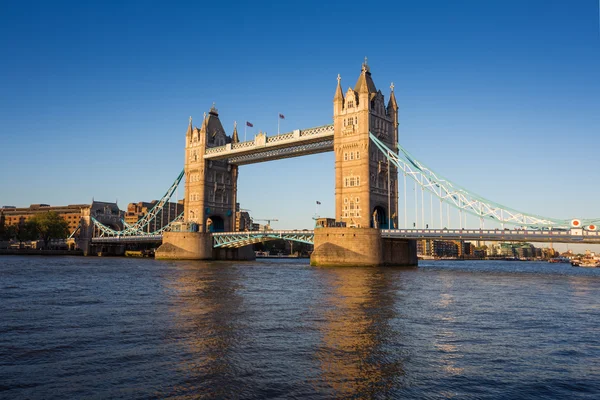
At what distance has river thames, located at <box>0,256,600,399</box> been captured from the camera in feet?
40.3

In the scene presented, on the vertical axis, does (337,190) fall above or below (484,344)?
above

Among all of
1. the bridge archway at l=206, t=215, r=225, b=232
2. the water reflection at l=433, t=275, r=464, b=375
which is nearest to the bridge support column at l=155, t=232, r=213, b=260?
the bridge archway at l=206, t=215, r=225, b=232

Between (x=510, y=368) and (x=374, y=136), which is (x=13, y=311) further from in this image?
(x=374, y=136)

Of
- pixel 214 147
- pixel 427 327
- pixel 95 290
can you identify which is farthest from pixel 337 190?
pixel 427 327

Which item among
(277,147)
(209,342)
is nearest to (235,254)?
(277,147)

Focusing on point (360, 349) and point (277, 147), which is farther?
point (277, 147)

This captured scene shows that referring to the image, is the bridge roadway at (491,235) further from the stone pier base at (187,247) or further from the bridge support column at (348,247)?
the stone pier base at (187,247)

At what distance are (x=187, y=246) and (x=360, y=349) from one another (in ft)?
263

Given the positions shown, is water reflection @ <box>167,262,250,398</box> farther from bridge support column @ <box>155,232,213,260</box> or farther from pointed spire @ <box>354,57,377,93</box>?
bridge support column @ <box>155,232,213,260</box>

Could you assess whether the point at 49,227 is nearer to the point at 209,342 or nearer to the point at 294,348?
the point at 209,342

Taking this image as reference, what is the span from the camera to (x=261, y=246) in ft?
652

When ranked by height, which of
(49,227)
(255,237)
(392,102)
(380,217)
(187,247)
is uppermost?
(392,102)

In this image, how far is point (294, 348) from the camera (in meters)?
16.3

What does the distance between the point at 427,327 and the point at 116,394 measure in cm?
1306
